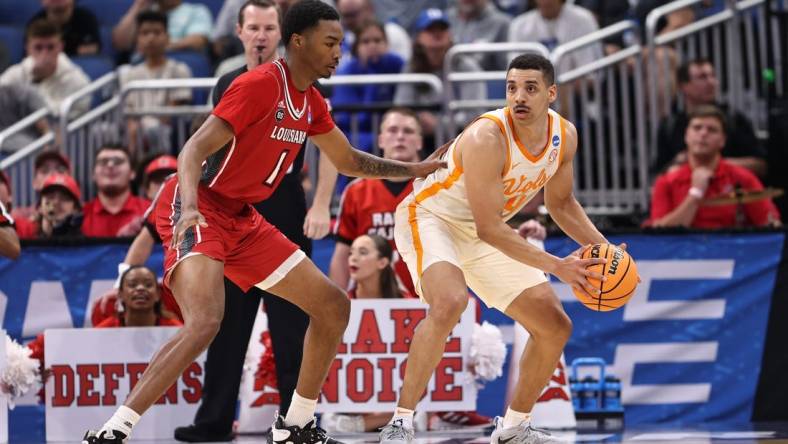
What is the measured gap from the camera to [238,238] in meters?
6.12

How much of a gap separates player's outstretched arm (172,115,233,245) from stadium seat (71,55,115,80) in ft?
21.2

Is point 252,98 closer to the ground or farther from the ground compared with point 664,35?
closer to the ground

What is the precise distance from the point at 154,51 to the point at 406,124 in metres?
3.80

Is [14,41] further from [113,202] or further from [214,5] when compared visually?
[113,202]

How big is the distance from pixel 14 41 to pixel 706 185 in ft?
22.4

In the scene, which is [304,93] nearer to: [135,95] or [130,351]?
[130,351]

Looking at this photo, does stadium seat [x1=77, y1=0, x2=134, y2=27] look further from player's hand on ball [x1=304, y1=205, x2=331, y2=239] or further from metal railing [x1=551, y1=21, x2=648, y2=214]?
player's hand on ball [x1=304, y1=205, x2=331, y2=239]

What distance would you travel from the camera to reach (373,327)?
806 cm

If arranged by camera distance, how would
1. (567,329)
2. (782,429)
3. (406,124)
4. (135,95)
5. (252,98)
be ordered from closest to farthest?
(252,98) < (567,329) < (782,429) < (406,124) < (135,95)

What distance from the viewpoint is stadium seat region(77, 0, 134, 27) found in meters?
13.3

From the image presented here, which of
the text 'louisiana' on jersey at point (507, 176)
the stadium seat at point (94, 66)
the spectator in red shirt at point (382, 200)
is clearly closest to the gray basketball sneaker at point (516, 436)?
the text 'louisiana' on jersey at point (507, 176)

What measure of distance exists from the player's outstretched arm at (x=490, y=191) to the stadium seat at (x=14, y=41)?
716cm

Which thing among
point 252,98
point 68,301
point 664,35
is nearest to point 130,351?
point 68,301

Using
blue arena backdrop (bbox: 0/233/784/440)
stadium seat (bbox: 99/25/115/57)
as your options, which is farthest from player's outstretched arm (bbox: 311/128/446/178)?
stadium seat (bbox: 99/25/115/57)
